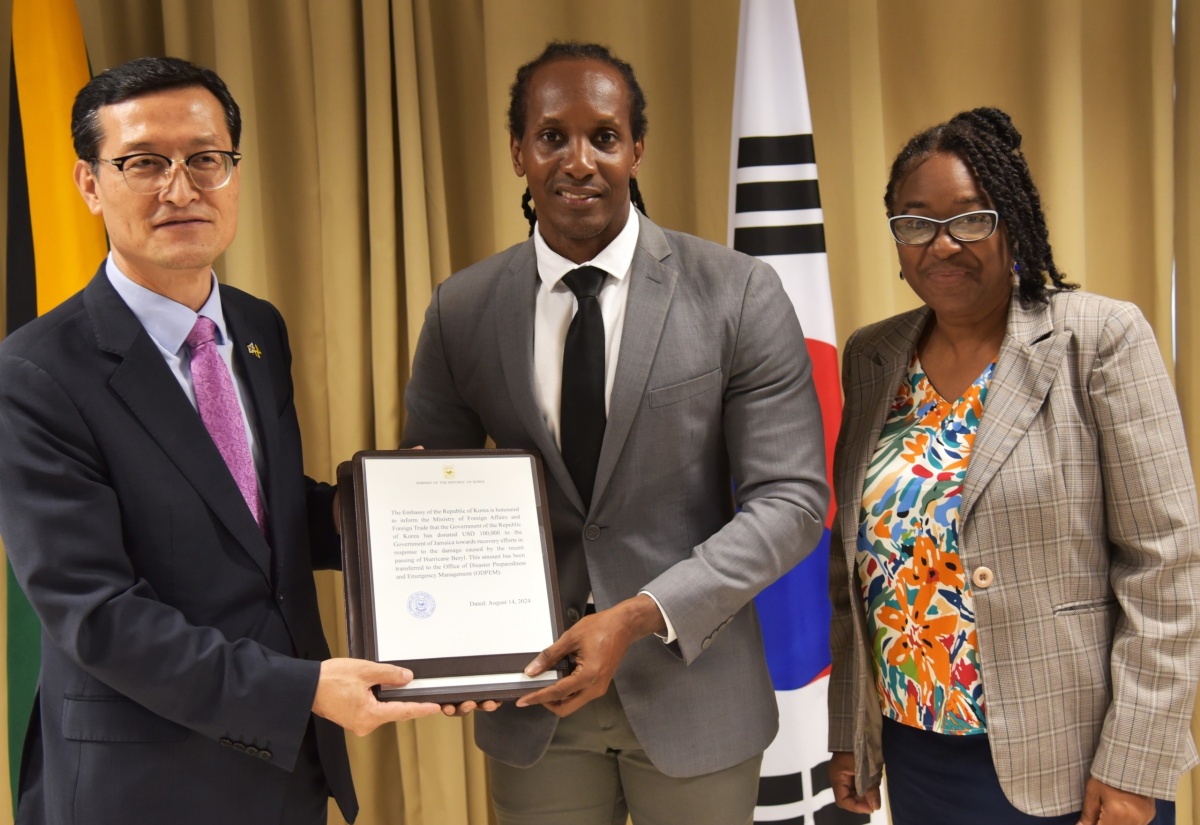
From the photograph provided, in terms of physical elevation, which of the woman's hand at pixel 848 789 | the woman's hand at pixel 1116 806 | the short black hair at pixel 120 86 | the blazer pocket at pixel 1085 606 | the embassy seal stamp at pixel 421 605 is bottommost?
the woman's hand at pixel 848 789

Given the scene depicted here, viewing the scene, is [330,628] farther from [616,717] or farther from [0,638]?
[616,717]

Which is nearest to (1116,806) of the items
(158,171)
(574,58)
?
(574,58)

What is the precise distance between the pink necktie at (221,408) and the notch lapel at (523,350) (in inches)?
18.8

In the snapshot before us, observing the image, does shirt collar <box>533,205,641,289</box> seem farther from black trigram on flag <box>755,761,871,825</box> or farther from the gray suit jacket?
black trigram on flag <box>755,761,871,825</box>

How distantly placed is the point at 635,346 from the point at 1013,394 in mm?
655

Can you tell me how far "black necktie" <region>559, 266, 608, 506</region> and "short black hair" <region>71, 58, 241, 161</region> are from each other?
0.78m

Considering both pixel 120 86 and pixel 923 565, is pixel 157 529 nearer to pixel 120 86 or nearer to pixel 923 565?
pixel 120 86

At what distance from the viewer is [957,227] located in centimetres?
178

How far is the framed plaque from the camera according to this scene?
164cm

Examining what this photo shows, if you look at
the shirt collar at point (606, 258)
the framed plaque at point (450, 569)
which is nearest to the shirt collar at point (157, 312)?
the framed plaque at point (450, 569)

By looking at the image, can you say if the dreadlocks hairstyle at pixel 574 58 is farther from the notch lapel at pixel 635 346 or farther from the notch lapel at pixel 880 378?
the notch lapel at pixel 880 378

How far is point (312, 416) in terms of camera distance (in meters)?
3.21

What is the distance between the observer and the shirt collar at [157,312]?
166cm

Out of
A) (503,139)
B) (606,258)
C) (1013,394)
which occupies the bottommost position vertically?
(1013,394)
